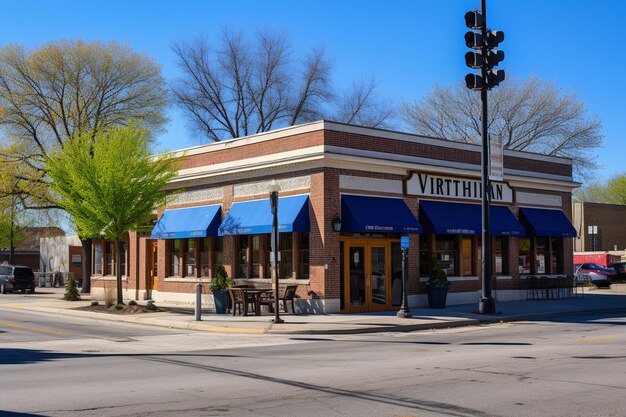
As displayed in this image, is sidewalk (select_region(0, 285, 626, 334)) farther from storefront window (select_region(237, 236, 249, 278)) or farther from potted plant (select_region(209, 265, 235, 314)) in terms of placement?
storefront window (select_region(237, 236, 249, 278))

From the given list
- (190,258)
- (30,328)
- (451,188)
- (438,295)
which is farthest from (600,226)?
(30,328)

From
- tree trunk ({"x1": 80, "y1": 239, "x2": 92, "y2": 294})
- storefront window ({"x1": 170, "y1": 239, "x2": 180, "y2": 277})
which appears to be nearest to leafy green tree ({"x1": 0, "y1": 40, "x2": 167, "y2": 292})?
tree trunk ({"x1": 80, "y1": 239, "x2": 92, "y2": 294})

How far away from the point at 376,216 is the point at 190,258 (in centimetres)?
946

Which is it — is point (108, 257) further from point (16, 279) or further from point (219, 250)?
point (16, 279)

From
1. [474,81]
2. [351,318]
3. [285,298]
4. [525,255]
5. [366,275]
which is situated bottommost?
[351,318]

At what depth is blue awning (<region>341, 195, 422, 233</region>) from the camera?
2405 cm

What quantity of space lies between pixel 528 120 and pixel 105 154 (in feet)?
116

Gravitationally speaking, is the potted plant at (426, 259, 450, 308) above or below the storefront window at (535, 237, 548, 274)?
below

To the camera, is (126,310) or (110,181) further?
(126,310)

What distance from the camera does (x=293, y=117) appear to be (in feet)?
191

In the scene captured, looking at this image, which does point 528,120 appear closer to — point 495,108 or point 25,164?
point 495,108

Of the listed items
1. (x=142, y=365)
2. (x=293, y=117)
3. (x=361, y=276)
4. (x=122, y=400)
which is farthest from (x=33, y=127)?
(x=122, y=400)

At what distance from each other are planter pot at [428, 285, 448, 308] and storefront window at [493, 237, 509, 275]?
5.64 m

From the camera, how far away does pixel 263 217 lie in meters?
25.5
